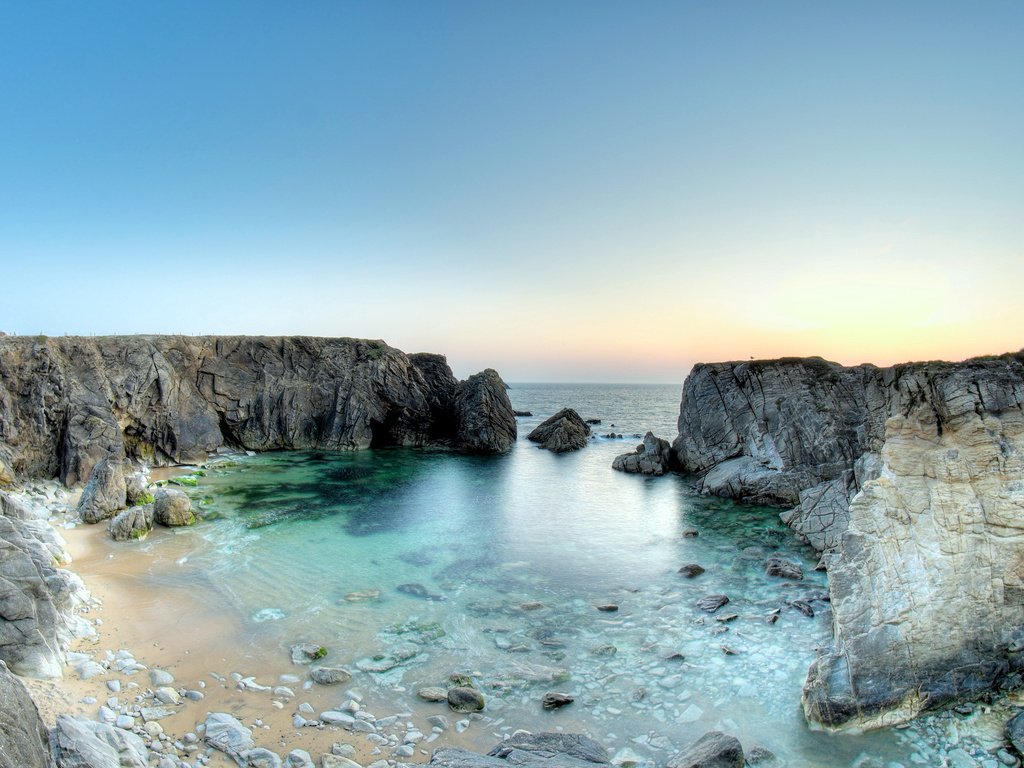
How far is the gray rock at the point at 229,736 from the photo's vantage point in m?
9.34

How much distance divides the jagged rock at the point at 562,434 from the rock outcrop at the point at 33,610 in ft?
140

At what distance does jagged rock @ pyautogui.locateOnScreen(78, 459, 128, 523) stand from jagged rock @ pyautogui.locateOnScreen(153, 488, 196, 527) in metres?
1.70

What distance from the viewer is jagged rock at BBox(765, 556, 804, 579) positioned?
18.8 m

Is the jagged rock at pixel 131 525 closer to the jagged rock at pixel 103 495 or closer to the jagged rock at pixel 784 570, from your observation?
the jagged rock at pixel 103 495

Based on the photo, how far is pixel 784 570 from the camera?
746 inches

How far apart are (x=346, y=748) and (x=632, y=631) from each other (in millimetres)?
8336

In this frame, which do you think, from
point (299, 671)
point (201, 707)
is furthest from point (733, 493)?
point (201, 707)

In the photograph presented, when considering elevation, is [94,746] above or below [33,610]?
below

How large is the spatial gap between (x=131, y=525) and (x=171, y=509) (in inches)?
76.5

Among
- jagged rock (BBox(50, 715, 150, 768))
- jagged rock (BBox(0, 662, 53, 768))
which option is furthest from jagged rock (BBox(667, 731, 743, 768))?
jagged rock (BBox(0, 662, 53, 768))

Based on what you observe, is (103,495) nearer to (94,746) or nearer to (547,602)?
(94,746)

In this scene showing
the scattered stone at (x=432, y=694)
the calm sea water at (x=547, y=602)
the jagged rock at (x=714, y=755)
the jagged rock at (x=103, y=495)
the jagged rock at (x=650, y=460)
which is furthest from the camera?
the jagged rock at (x=650, y=460)

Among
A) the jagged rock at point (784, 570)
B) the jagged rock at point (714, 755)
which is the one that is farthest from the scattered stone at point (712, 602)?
the jagged rock at point (714, 755)

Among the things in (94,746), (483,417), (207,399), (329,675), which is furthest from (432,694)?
(483,417)
